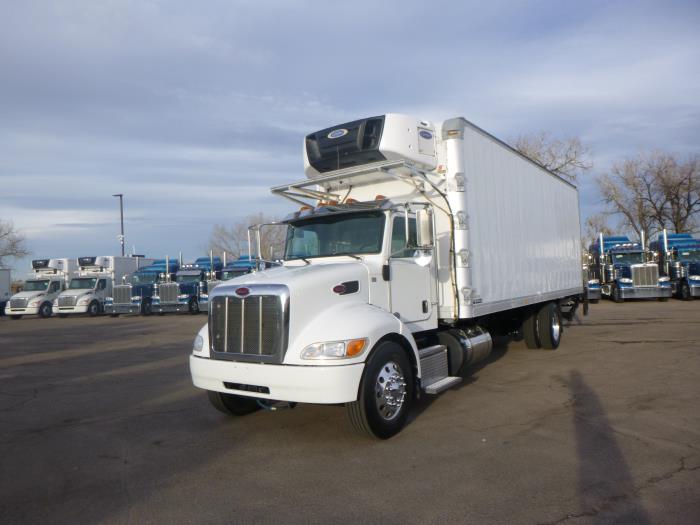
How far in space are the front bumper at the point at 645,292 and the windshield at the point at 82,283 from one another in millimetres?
27629

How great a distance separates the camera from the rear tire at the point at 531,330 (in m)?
11.1

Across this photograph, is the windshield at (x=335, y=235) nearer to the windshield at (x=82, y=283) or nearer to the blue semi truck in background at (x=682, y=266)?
the blue semi truck in background at (x=682, y=266)

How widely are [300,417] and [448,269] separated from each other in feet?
8.91

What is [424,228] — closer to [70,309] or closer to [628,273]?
[628,273]

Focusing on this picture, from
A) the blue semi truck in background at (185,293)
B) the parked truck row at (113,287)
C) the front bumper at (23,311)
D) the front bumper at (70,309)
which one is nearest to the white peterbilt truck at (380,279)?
the parked truck row at (113,287)

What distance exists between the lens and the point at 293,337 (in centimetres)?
527

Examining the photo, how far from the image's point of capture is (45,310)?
30.6 metres

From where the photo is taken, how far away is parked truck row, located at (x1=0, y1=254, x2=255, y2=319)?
2789 cm

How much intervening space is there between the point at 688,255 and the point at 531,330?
1957cm

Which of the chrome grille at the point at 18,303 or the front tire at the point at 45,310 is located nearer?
the chrome grille at the point at 18,303

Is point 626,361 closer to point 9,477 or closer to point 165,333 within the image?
point 9,477

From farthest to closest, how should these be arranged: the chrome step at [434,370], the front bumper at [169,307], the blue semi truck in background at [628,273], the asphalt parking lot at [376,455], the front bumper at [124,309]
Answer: the front bumper at [124,309] → the front bumper at [169,307] → the blue semi truck in background at [628,273] → the chrome step at [434,370] → the asphalt parking lot at [376,455]

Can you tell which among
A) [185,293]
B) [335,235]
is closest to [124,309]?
[185,293]

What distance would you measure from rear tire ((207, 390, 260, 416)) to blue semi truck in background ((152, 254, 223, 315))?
21215mm
